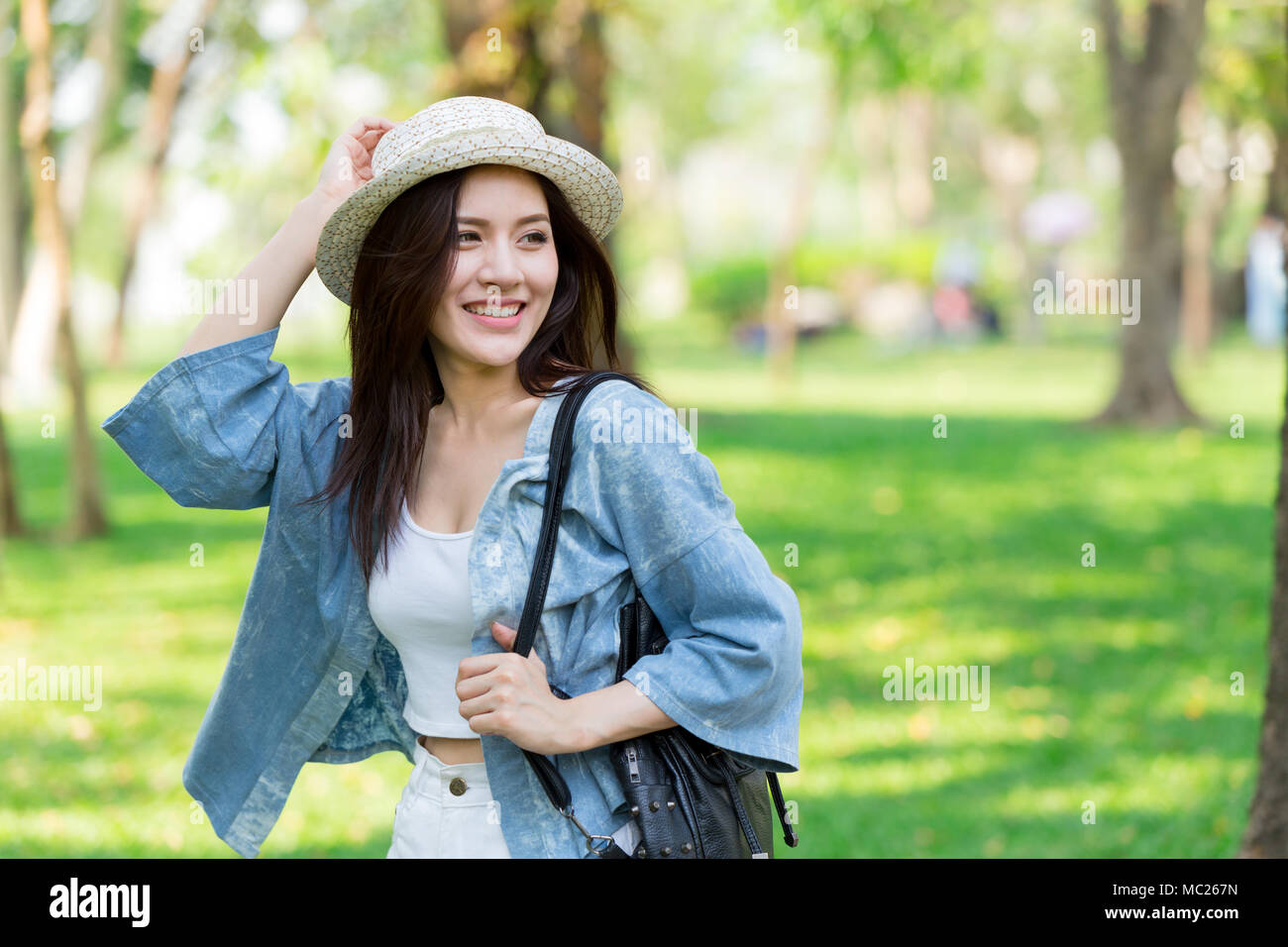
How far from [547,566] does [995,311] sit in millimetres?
36028

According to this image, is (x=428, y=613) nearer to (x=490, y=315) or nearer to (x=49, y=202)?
(x=490, y=315)

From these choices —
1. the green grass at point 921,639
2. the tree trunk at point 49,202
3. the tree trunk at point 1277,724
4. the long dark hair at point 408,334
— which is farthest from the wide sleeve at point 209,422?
the tree trunk at point 49,202

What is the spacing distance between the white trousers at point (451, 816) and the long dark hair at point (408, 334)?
1.18 ft

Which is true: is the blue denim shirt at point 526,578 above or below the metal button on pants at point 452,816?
above

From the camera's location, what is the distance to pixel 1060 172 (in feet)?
190

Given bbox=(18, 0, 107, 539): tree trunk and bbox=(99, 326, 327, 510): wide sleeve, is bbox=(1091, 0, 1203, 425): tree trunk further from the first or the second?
bbox=(99, 326, 327, 510): wide sleeve

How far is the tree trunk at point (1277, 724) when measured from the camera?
12.1 feet

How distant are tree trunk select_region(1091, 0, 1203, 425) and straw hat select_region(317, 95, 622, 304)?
13.6 m

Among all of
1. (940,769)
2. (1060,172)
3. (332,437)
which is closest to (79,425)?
(940,769)

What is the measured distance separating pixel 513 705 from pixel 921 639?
6033 millimetres

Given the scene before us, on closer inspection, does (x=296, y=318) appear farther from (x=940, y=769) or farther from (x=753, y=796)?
(x=753, y=796)

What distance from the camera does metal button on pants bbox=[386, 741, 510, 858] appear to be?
7.28 ft

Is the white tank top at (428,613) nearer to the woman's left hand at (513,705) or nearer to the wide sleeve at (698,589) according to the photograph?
the woman's left hand at (513,705)

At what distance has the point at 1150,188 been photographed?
50.2 feet
